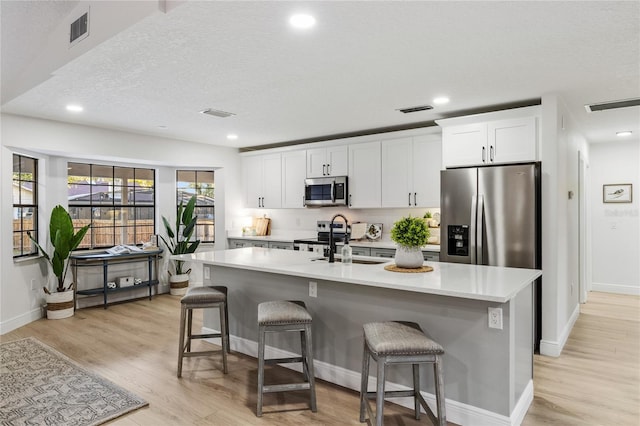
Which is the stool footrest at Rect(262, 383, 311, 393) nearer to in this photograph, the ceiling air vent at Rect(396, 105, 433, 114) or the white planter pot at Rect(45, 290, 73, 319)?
the ceiling air vent at Rect(396, 105, 433, 114)

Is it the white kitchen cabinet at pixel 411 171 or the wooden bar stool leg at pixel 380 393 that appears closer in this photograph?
the wooden bar stool leg at pixel 380 393

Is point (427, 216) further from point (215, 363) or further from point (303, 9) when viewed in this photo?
point (303, 9)

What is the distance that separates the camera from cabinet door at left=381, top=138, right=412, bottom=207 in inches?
200

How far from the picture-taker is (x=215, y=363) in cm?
352

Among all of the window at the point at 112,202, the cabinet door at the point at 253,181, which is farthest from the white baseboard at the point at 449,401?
the window at the point at 112,202

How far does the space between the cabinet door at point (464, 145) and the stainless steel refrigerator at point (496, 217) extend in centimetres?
23

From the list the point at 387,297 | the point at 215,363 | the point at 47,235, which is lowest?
the point at 215,363

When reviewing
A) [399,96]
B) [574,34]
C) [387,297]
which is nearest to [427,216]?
[399,96]

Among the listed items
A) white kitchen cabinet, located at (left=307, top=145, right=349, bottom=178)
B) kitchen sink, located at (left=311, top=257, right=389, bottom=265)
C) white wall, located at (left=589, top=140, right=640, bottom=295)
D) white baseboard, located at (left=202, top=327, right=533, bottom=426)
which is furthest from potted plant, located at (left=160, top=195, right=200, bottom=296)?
white wall, located at (left=589, top=140, right=640, bottom=295)

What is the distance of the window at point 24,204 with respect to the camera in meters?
4.70

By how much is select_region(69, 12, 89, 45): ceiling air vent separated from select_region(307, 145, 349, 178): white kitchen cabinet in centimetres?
360

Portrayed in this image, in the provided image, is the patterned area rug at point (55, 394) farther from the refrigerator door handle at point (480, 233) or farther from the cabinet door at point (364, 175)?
the cabinet door at point (364, 175)

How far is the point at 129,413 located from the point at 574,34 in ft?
12.3

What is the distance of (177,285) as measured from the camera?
6266 mm
